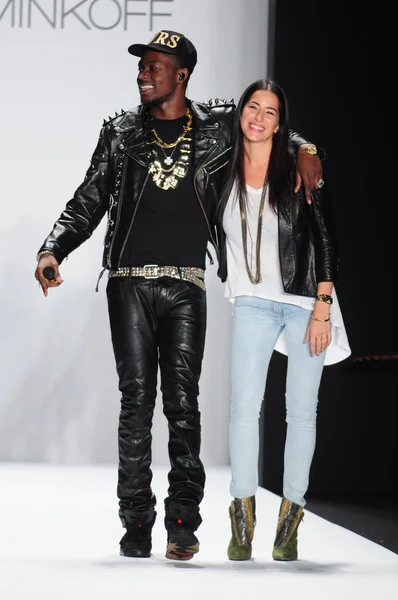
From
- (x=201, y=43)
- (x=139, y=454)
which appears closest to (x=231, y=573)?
(x=139, y=454)

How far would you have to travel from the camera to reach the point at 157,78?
9.55ft

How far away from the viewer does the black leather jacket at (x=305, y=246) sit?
286 cm

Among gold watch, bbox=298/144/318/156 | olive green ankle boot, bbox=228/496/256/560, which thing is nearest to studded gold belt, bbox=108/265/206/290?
gold watch, bbox=298/144/318/156

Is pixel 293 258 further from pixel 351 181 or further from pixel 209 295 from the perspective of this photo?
pixel 209 295

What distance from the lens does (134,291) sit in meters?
2.88

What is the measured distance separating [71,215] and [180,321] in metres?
0.46

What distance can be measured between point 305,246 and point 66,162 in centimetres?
295

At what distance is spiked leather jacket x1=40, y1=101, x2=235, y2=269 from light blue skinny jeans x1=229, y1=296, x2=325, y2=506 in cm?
29

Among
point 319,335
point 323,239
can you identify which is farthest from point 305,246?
point 319,335

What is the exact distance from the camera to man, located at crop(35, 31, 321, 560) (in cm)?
286

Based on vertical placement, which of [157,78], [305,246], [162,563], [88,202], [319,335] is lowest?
[162,563]

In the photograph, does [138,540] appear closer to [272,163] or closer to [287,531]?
[287,531]

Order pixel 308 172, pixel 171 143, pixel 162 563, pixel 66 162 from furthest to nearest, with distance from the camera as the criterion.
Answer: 1. pixel 66 162
2. pixel 171 143
3. pixel 308 172
4. pixel 162 563

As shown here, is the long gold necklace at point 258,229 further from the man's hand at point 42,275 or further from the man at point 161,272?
the man's hand at point 42,275
